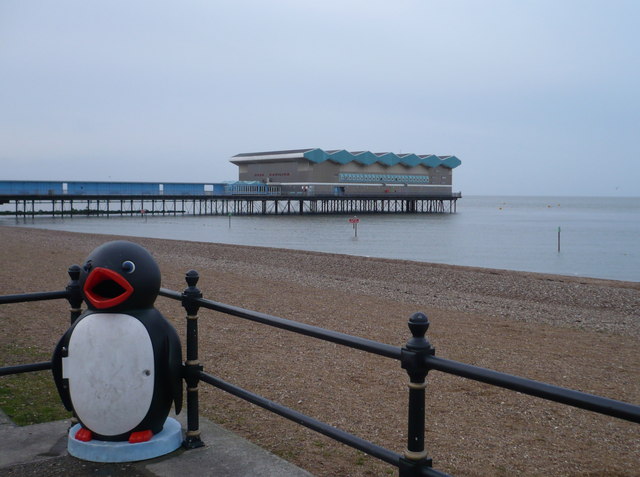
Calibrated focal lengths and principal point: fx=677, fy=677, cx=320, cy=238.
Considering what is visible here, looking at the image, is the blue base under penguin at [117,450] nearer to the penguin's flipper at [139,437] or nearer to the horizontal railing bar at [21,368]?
the penguin's flipper at [139,437]

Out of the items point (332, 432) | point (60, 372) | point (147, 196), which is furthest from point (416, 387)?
point (147, 196)

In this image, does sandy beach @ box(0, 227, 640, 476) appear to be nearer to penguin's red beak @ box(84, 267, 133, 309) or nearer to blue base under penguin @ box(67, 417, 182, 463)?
blue base under penguin @ box(67, 417, 182, 463)

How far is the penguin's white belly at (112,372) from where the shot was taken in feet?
13.1

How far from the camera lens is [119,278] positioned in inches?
155

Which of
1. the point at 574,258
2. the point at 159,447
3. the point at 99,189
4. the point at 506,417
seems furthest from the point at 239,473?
the point at 99,189

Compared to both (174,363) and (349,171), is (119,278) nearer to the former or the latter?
(174,363)

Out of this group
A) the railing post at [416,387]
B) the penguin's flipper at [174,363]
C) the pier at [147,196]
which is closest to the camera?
the railing post at [416,387]

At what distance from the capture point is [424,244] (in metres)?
49.2

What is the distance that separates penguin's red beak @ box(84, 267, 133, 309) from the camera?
393 centimetres

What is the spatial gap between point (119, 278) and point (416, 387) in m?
1.99

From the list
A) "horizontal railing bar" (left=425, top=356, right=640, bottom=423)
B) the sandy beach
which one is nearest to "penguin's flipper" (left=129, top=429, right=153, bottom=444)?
the sandy beach

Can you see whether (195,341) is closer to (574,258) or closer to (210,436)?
(210,436)

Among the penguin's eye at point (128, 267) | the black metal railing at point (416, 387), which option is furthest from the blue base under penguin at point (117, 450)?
the penguin's eye at point (128, 267)

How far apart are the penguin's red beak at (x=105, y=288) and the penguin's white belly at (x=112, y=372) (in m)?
0.10
